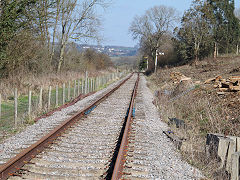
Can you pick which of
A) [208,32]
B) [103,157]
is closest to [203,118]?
[103,157]

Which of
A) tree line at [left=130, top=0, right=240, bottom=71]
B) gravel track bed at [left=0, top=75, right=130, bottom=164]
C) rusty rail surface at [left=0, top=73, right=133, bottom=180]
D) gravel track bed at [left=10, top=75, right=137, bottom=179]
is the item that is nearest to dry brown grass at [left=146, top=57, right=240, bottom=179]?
gravel track bed at [left=10, top=75, right=137, bottom=179]

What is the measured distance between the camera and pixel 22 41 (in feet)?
53.5

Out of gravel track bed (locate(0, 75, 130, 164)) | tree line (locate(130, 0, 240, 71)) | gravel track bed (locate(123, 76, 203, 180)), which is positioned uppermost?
tree line (locate(130, 0, 240, 71))

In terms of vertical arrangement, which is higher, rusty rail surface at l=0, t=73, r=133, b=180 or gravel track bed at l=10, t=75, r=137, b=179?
rusty rail surface at l=0, t=73, r=133, b=180

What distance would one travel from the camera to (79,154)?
205 inches

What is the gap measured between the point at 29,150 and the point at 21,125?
2993mm

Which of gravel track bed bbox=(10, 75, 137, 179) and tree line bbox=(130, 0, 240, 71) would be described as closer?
gravel track bed bbox=(10, 75, 137, 179)

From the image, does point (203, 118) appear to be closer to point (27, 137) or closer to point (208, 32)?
point (27, 137)

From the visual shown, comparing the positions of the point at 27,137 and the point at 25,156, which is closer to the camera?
the point at 25,156

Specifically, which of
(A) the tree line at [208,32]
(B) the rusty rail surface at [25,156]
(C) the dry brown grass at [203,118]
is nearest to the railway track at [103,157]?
(B) the rusty rail surface at [25,156]

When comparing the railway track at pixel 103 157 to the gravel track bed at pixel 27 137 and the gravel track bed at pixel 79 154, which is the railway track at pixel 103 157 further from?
the gravel track bed at pixel 27 137

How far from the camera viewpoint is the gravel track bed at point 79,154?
427cm

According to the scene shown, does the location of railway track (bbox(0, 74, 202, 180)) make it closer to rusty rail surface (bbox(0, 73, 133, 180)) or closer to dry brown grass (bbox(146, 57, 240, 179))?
rusty rail surface (bbox(0, 73, 133, 180))

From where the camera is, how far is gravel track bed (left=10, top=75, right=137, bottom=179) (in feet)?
14.0
